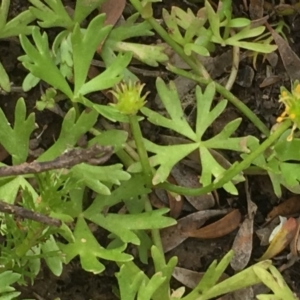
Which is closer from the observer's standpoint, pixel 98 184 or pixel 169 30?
pixel 98 184

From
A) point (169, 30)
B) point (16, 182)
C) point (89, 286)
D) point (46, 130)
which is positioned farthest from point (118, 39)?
point (89, 286)

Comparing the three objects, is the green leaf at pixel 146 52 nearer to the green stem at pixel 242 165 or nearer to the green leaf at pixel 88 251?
the green stem at pixel 242 165

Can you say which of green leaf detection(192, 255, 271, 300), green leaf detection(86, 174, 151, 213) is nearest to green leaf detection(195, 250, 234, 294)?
green leaf detection(192, 255, 271, 300)

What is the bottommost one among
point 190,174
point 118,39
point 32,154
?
point 190,174

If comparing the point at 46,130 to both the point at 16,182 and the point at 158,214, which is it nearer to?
the point at 16,182

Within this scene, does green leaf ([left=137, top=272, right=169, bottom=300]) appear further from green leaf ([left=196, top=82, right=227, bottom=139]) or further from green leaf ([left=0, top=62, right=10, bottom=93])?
green leaf ([left=0, top=62, right=10, bottom=93])

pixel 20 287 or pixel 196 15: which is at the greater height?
pixel 196 15

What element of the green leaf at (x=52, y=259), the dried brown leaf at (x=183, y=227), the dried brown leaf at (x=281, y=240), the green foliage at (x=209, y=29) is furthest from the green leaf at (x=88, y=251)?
the green foliage at (x=209, y=29)
